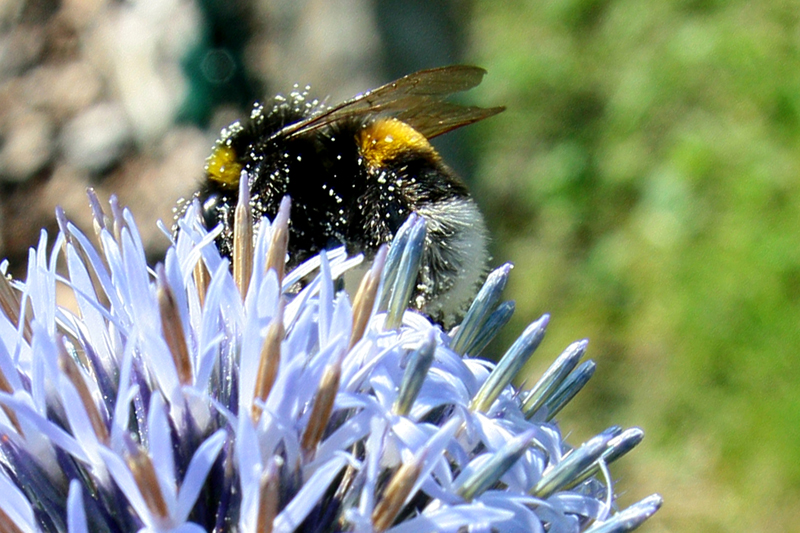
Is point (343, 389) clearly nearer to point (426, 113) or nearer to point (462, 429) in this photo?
point (462, 429)

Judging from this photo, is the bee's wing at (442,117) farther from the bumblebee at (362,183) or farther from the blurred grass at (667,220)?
the blurred grass at (667,220)

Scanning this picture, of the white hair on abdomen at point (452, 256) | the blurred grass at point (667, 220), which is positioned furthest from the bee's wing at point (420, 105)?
the blurred grass at point (667, 220)

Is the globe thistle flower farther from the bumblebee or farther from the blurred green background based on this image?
the blurred green background

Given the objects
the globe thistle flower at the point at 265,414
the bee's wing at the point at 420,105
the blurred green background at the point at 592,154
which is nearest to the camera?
the globe thistle flower at the point at 265,414

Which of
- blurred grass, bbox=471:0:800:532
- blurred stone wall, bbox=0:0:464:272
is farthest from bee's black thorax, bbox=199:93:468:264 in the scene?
blurred stone wall, bbox=0:0:464:272

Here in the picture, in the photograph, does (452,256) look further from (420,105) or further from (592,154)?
(592,154)

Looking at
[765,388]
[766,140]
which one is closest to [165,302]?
[765,388]
